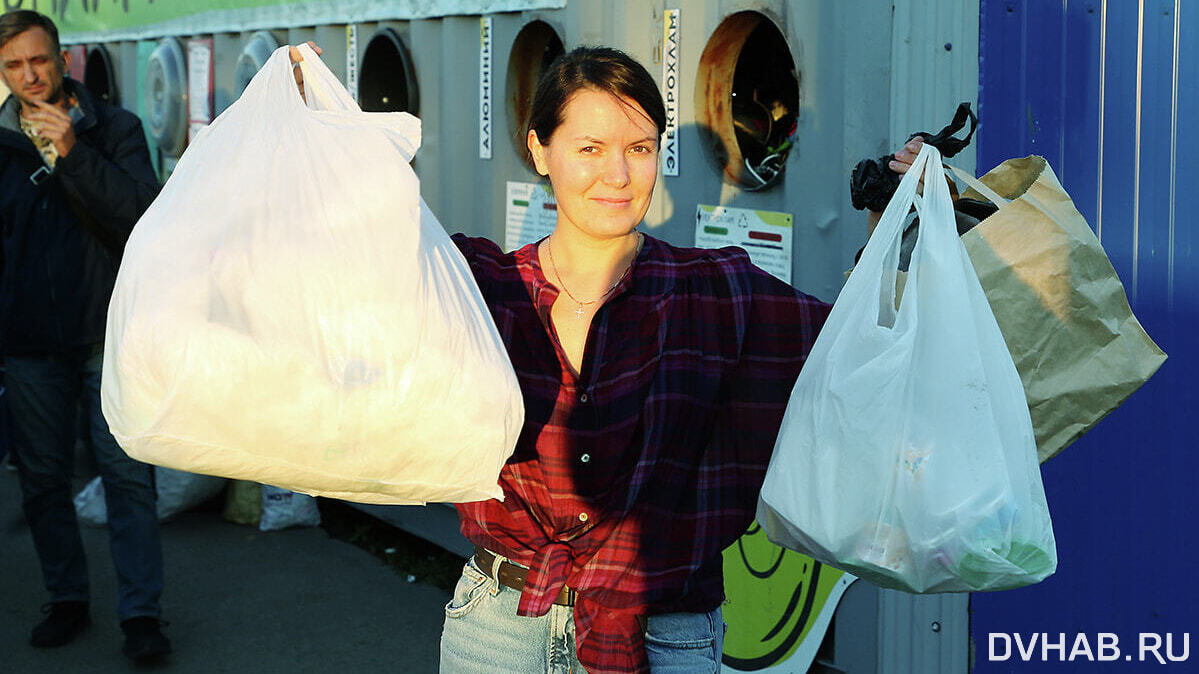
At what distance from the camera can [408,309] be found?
1.96 metres

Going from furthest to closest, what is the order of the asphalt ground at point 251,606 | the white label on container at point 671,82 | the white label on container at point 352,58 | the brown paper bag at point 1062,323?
the white label on container at point 352,58, the asphalt ground at point 251,606, the white label on container at point 671,82, the brown paper bag at point 1062,323

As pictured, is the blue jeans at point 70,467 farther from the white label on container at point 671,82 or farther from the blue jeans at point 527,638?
the blue jeans at point 527,638

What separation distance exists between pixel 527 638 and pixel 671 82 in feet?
7.78

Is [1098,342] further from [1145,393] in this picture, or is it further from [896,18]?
[896,18]

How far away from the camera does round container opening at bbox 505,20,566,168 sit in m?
5.01

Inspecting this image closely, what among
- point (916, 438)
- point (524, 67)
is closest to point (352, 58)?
point (524, 67)

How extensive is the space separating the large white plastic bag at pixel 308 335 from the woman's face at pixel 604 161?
0.92ft

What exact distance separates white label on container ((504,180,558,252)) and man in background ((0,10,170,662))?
4.33ft

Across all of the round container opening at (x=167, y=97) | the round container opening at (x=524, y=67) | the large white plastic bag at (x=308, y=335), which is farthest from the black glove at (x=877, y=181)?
the round container opening at (x=167, y=97)

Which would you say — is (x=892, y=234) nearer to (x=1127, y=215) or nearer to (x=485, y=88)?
(x=1127, y=215)

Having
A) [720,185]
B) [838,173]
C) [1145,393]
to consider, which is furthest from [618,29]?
[1145,393]

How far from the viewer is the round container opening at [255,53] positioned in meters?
6.44

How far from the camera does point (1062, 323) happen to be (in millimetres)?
2205

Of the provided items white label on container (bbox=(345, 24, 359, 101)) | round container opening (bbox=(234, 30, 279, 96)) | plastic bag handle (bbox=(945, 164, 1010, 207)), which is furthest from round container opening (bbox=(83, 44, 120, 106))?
plastic bag handle (bbox=(945, 164, 1010, 207))
